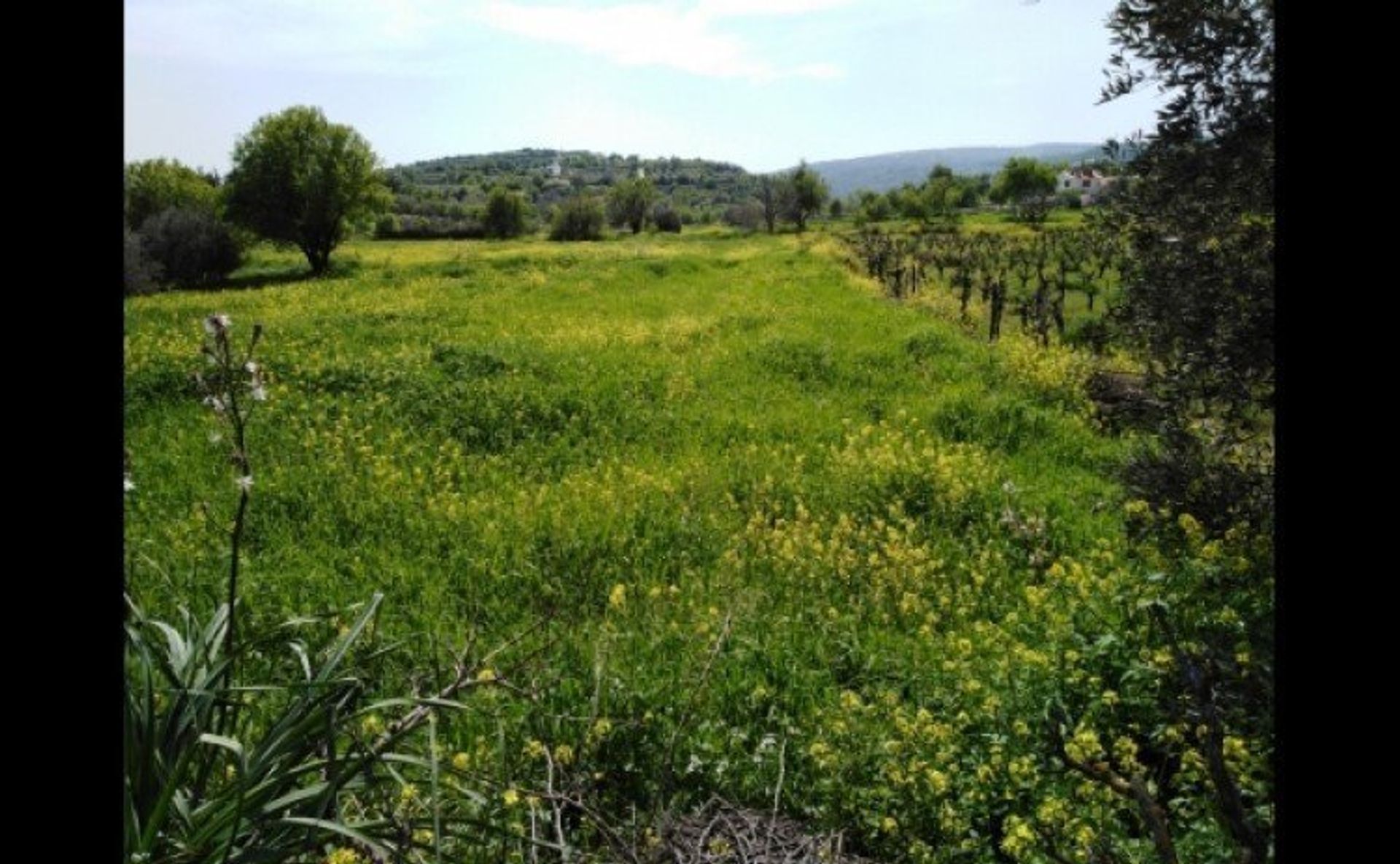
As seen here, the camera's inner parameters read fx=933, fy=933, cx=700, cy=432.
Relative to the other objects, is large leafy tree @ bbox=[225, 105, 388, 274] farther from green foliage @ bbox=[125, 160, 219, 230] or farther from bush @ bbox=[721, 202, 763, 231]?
→ bush @ bbox=[721, 202, 763, 231]

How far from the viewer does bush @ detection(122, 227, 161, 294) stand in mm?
32906

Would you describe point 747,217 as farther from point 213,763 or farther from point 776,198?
point 213,763

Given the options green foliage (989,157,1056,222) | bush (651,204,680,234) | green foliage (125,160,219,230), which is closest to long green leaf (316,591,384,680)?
green foliage (125,160,219,230)

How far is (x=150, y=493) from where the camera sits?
406 inches

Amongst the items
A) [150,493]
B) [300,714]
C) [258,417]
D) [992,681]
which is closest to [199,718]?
[300,714]

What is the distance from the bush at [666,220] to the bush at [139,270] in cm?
6208

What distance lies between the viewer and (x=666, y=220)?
321 ft

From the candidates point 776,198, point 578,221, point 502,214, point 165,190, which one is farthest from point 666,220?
point 165,190

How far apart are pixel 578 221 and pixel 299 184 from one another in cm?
3547

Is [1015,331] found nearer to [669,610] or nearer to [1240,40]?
[669,610]

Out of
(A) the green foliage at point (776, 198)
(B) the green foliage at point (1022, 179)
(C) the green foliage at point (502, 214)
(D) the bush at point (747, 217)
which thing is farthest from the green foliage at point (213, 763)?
(B) the green foliage at point (1022, 179)

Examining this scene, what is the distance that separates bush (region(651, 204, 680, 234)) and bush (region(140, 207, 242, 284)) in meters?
57.4

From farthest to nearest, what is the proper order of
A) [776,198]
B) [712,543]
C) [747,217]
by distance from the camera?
[747,217]
[776,198]
[712,543]
